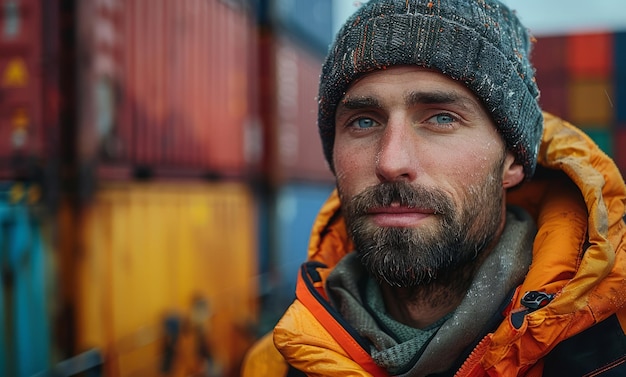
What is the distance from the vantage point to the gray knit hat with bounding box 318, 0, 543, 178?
1520 mm

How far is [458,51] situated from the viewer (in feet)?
4.99

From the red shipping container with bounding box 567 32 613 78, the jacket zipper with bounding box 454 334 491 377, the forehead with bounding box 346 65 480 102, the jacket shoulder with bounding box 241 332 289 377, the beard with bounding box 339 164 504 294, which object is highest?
the red shipping container with bounding box 567 32 613 78

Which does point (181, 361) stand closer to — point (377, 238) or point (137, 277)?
point (137, 277)

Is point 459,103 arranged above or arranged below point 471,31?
below

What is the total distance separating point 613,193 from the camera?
1.47 meters

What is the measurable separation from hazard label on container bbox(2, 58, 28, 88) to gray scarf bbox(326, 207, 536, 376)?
3013 mm

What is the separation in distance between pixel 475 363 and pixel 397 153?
51 cm

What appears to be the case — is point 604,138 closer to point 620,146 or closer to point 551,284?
point 620,146

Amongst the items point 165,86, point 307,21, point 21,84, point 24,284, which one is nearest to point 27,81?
point 21,84

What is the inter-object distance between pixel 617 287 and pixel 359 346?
592mm

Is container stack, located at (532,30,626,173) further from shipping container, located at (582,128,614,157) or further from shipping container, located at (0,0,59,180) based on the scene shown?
shipping container, located at (0,0,59,180)

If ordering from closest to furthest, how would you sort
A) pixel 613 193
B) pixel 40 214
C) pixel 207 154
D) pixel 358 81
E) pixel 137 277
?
1. pixel 613 193
2. pixel 358 81
3. pixel 40 214
4. pixel 137 277
5. pixel 207 154

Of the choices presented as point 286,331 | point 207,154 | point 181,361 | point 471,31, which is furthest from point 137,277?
point 471,31

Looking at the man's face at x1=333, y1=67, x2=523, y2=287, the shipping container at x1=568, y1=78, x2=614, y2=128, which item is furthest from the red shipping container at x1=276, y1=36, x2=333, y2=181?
the man's face at x1=333, y1=67, x2=523, y2=287
